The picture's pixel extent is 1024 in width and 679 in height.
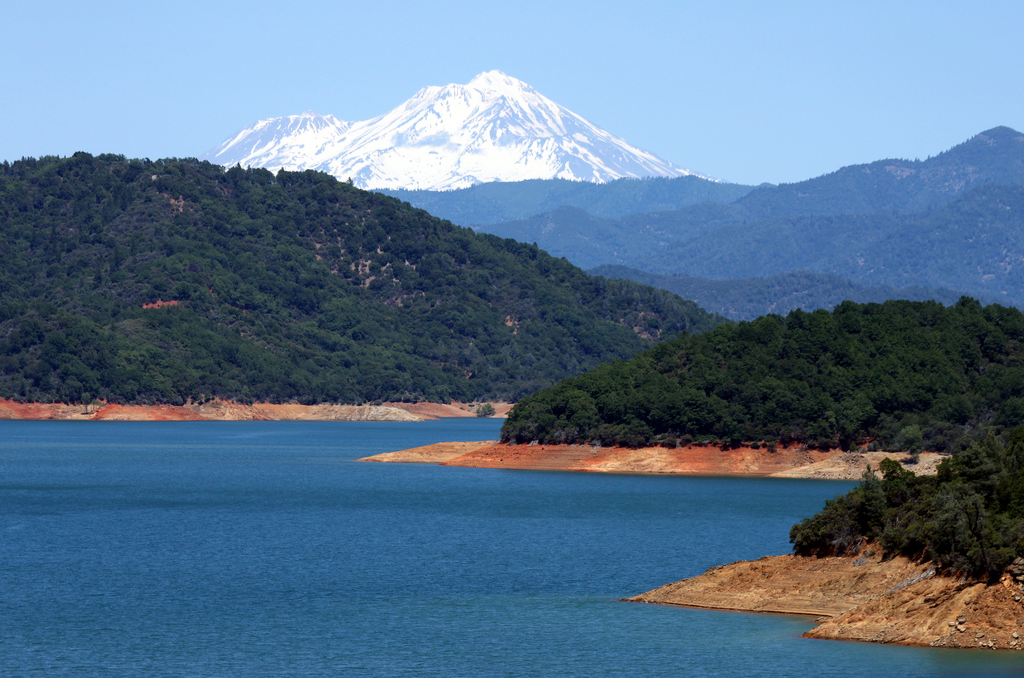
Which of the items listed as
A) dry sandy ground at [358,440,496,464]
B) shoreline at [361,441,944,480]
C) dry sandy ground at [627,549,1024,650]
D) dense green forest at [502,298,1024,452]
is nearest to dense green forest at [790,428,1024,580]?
dry sandy ground at [627,549,1024,650]

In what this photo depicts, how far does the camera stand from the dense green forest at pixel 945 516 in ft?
145

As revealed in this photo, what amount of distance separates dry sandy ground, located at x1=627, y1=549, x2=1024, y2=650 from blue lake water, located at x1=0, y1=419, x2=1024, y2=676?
3.10ft

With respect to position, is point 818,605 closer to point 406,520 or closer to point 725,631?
point 725,631

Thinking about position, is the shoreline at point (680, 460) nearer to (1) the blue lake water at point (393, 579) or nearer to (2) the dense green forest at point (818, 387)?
(2) the dense green forest at point (818, 387)

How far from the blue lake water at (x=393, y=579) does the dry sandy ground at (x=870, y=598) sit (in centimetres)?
94

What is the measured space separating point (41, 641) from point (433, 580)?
18.6 metres

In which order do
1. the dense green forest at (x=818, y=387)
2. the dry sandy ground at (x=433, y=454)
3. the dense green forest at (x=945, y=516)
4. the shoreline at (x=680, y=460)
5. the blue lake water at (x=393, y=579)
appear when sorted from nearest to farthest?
1. the blue lake water at (x=393, y=579)
2. the dense green forest at (x=945, y=516)
3. the shoreline at (x=680, y=460)
4. the dense green forest at (x=818, y=387)
5. the dry sandy ground at (x=433, y=454)

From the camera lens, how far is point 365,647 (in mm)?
45000

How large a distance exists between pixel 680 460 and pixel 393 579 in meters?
78.4

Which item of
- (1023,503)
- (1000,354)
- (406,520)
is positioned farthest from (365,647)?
(1000,354)

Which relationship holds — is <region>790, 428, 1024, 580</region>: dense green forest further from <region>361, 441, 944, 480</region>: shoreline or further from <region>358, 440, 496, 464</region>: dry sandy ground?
<region>358, 440, 496, 464</region>: dry sandy ground

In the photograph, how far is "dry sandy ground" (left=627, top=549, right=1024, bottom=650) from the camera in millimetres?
42406

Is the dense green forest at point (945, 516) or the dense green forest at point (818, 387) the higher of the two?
the dense green forest at point (818, 387)

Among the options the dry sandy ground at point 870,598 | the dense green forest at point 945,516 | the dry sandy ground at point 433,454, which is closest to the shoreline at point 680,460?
the dry sandy ground at point 433,454
